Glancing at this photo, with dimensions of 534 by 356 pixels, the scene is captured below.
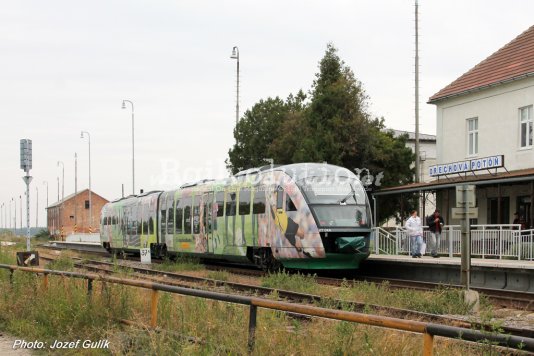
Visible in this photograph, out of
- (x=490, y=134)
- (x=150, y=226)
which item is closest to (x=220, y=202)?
(x=150, y=226)

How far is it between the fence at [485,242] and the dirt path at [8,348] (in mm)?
12479

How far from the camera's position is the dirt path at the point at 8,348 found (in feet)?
28.2

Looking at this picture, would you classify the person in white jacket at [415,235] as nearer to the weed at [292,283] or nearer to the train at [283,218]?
the train at [283,218]

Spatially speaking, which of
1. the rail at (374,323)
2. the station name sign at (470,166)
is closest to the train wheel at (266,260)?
the rail at (374,323)

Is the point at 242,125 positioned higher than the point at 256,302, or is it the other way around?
the point at 242,125

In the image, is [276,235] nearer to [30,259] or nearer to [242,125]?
[30,259]

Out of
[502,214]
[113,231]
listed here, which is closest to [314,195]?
[502,214]

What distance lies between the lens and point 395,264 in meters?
20.9

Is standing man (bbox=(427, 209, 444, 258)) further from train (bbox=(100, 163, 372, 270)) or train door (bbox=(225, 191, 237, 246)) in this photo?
train door (bbox=(225, 191, 237, 246))

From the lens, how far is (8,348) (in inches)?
353

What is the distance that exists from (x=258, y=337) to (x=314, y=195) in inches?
461

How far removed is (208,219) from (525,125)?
13740 millimetres

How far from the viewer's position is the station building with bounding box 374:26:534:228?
28044 millimetres

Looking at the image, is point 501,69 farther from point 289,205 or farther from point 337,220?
point 289,205
